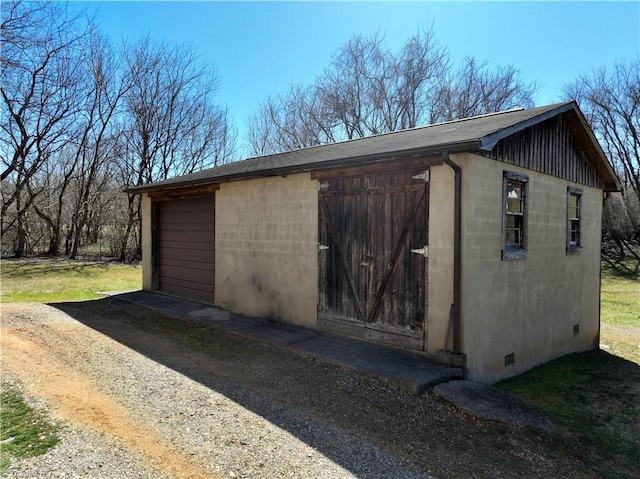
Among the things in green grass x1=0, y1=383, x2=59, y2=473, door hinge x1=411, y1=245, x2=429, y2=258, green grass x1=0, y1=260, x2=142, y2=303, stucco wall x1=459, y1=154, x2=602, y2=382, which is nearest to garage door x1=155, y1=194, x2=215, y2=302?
green grass x1=0, y1=260, x2=142, y2=303

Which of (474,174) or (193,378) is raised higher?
(474,174)

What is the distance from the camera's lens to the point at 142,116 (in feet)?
75.5

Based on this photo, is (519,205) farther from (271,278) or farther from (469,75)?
(469,75)

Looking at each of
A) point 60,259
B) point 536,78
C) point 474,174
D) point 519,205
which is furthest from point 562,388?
point 536,78

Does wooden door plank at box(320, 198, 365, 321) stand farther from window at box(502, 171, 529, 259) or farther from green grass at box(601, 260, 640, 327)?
green grass at box(601, 260, 640, 327)

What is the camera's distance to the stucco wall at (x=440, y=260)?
5250 millimetres

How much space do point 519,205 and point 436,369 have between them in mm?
2958

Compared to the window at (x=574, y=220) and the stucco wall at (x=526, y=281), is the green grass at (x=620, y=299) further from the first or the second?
the window at (x=574, y=220)

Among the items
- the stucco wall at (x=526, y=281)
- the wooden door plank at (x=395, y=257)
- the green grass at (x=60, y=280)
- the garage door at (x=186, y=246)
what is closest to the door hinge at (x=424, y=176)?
the wooden door plank at (x=395, y=257)

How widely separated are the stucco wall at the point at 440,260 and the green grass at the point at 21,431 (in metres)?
4.22

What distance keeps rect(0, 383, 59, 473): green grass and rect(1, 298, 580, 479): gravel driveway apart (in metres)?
0.12

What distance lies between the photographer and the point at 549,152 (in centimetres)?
691

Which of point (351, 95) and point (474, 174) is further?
point (351, 95)

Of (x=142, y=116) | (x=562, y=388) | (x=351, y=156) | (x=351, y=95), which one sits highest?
(x=351, y=95)
